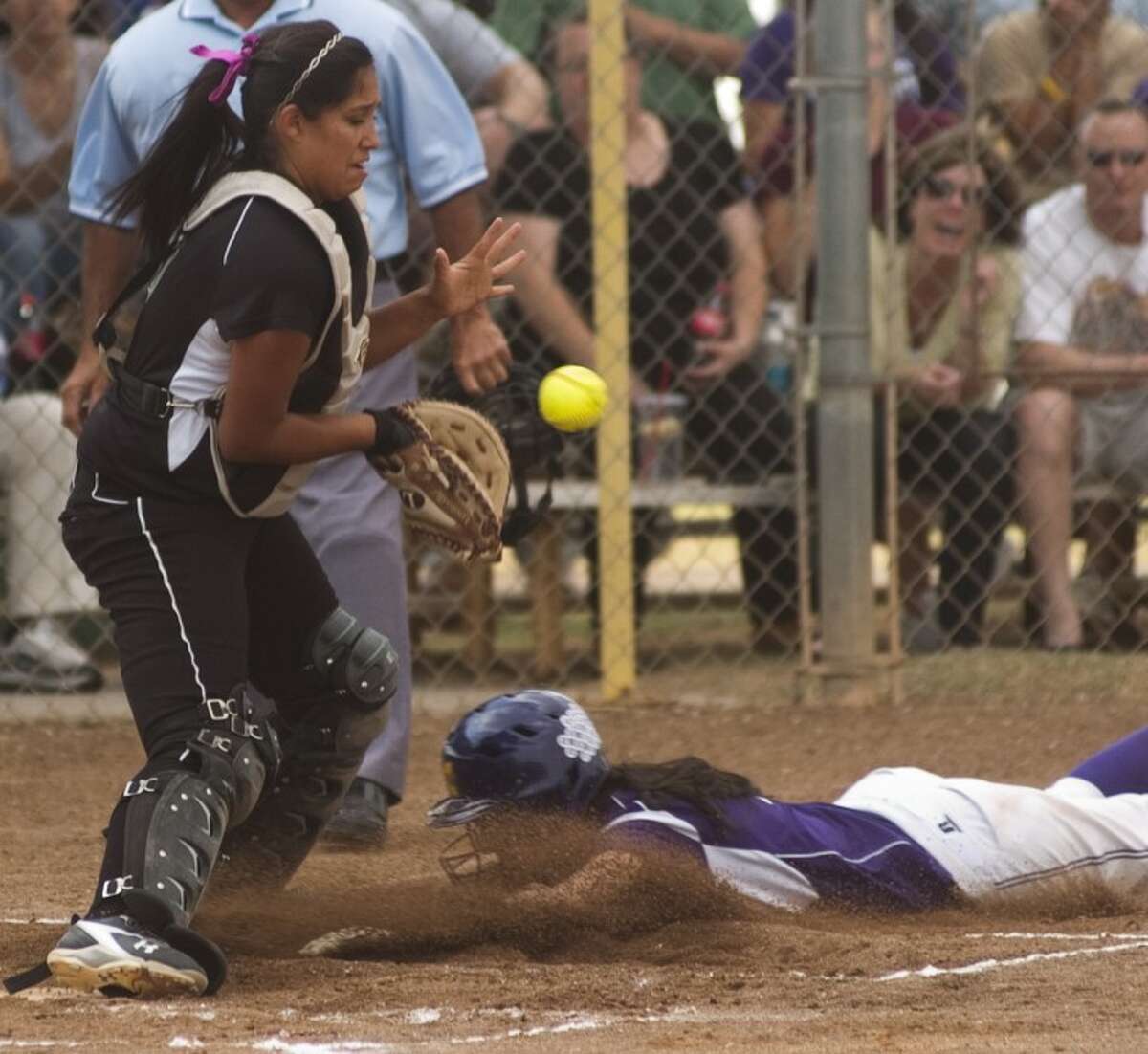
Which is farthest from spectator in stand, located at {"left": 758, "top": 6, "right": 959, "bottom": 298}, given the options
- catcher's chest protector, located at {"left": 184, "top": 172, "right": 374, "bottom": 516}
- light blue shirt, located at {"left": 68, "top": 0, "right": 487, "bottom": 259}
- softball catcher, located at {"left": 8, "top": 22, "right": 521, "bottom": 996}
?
catcher's chest protector, located at {"left": 184, "top": 172, "right": 374, "bottom": 516}

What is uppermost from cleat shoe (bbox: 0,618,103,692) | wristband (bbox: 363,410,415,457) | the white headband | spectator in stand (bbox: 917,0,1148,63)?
spectator in stand (bbox: 917,0,1148,63)

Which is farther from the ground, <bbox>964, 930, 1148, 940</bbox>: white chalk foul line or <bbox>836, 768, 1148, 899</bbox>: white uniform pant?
<bbox>836, 768, 1148, 899</bbox>: white uniform pant

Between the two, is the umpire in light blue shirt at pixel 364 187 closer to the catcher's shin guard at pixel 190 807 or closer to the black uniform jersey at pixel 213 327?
the black uniform jersey at pixel 213 327

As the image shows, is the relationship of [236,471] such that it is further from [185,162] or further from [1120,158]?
[1120,158]

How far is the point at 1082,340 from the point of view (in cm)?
753

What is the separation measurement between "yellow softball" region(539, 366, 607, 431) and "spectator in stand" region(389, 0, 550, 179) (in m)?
2.61

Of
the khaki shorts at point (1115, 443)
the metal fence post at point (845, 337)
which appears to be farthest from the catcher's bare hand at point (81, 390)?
the khaki shorts at point (1115, 443)

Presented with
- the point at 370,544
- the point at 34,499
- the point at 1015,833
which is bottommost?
the point at 1015,833

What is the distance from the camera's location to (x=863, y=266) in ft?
21.7

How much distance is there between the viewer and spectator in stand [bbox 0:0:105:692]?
6824 millimetres

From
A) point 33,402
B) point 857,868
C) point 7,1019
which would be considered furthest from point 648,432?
point 7,1019

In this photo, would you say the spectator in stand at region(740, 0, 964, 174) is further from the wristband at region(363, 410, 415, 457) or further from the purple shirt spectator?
the wristband at region(363, 410, 415, 457)

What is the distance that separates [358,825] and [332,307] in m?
1.67

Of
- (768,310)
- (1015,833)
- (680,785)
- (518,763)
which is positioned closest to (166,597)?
(518,763)
